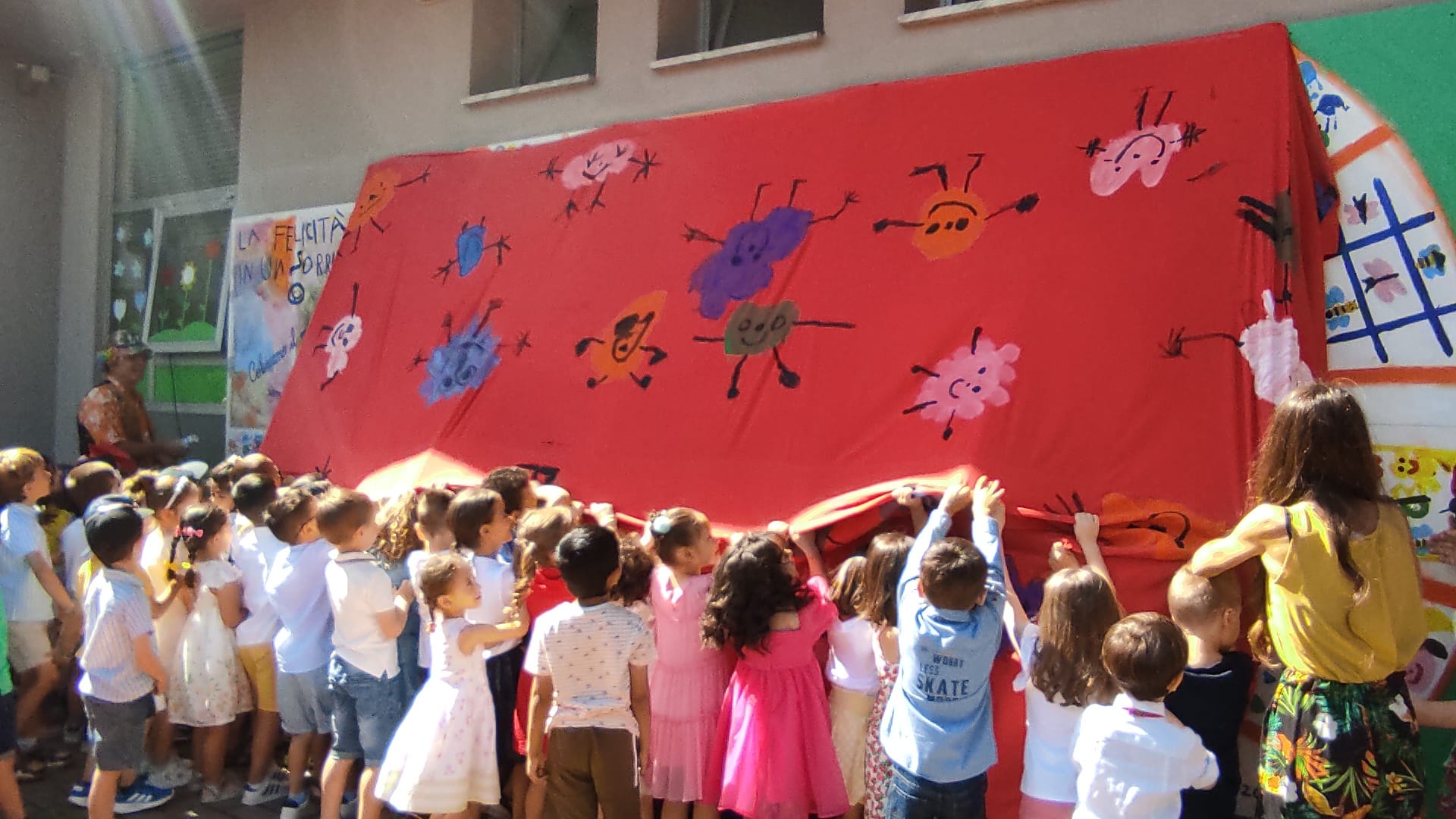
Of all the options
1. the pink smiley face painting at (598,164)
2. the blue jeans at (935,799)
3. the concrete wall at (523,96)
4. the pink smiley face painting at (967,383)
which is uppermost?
the concrete wall at (523,96)

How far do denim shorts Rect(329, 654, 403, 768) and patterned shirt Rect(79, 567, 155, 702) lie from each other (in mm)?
820

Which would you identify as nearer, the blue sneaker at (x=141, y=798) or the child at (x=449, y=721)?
the child at (x=449, y=721)

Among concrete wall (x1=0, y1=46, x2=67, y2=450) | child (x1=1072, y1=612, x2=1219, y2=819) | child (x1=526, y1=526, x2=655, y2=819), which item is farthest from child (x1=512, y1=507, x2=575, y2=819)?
concrete wall (x1=0, y1=46, x2=67, y2=450)

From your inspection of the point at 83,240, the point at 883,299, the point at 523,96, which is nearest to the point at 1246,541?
the point at 883,299

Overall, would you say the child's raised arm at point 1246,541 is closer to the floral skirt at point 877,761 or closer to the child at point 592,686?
the floral skirt at point 877,761

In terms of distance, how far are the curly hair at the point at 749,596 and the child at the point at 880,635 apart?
A: 229 mm

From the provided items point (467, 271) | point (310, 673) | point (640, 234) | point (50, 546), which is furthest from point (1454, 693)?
point (50, 546)

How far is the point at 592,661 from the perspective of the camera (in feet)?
10.4

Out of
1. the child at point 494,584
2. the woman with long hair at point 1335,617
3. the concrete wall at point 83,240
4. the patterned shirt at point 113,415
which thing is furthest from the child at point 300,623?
the concrete wall at point 83,240

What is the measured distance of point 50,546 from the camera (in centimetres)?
531

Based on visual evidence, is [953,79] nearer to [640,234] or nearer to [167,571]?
[640,234]

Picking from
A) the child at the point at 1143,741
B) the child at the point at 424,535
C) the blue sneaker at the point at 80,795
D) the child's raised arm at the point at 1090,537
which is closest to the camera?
the child at the point at 1143,741

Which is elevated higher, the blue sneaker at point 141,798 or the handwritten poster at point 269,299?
the handwritten poster at point 269,299

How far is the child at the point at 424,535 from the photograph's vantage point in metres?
3.80
